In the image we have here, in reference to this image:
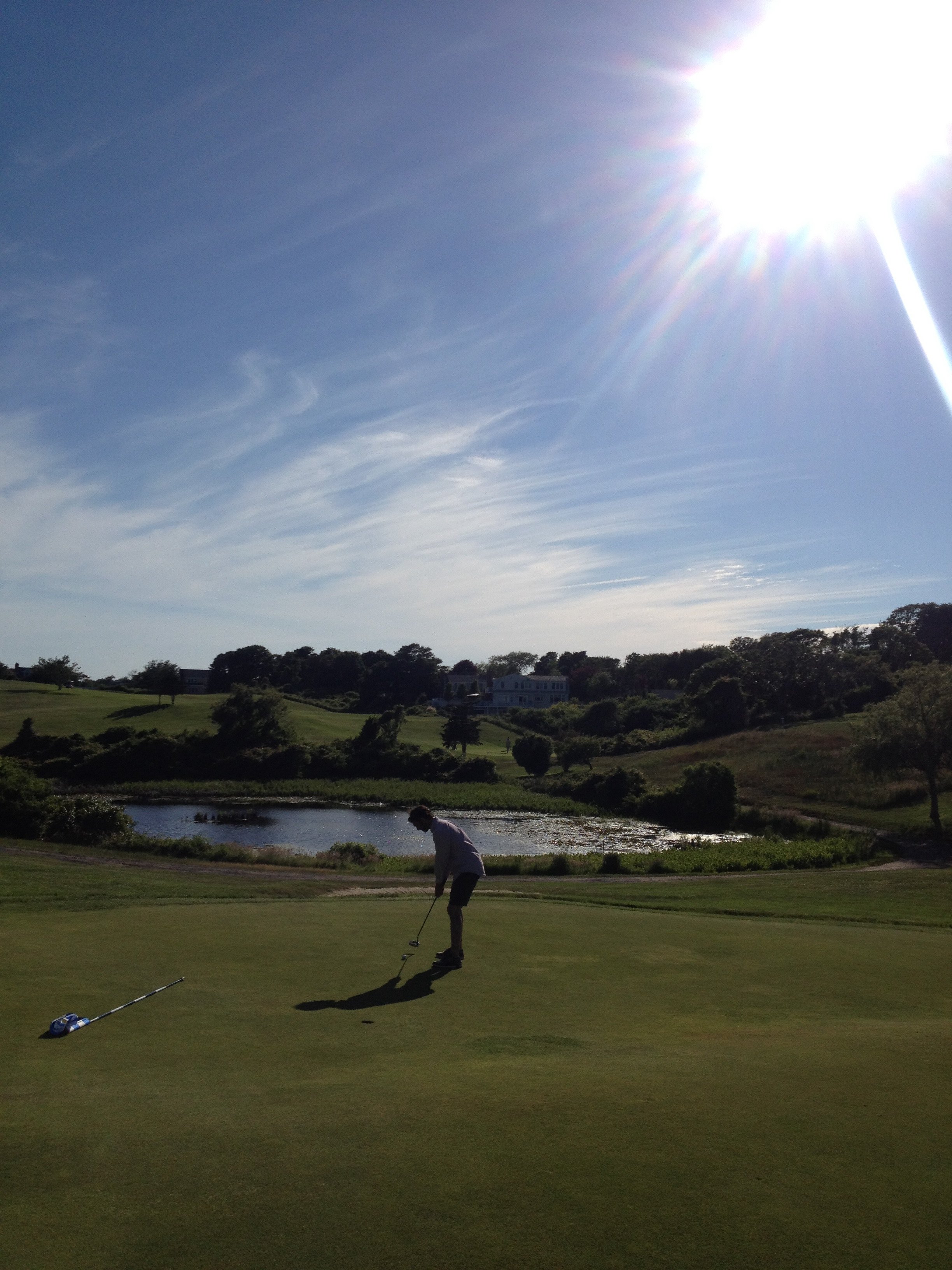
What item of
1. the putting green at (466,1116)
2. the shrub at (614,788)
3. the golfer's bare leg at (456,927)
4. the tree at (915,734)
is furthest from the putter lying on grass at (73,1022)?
the shrub at (614,788)

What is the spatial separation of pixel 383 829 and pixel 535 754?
34252 mm

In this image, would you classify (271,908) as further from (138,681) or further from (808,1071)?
(138,681)

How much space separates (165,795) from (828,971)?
252 feet

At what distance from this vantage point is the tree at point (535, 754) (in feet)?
309

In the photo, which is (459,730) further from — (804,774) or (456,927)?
(456,927)

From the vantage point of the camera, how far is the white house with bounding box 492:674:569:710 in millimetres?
173500

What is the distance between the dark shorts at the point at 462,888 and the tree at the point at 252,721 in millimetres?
86397

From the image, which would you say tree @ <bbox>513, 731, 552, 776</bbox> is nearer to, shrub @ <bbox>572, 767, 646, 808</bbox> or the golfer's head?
shrub @ <bbox>572, 767, 646, 808</bbox>

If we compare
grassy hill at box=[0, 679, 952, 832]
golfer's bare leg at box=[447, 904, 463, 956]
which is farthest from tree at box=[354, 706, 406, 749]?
golfer's bare leg at box=[447, 904, 463, 956]

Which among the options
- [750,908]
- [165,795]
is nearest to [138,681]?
[165,795]

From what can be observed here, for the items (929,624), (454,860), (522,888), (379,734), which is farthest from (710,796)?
(929,624)

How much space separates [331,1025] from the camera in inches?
313

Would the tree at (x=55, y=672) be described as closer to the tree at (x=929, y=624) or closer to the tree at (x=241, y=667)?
the tree at (x=241, y=667)

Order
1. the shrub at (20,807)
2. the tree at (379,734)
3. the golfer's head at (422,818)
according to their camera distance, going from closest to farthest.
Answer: the golfer's head at (422,818)
the shrub at (20,807)
the tree at (379,734)
